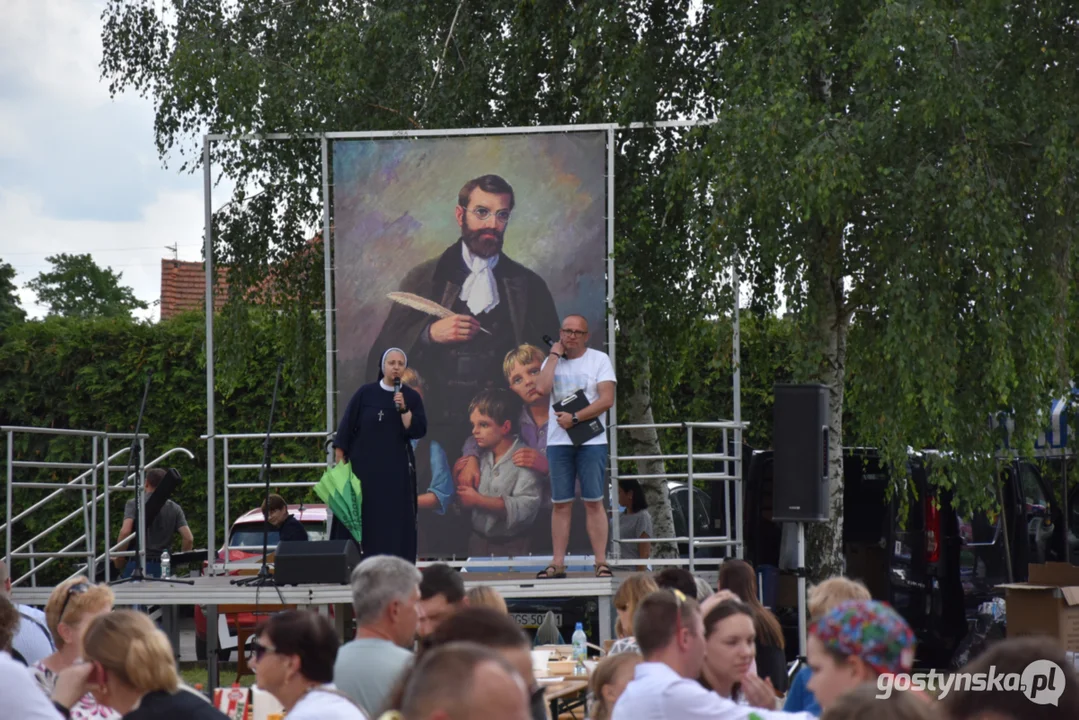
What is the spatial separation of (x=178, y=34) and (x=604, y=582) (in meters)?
8.22

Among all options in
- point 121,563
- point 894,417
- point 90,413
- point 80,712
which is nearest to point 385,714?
point 80,712

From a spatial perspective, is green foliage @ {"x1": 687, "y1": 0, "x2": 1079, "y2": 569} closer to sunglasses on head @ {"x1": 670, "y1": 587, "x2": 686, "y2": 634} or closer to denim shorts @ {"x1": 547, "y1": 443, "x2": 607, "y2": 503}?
denim shorts @ {"x1": 547, "y1": 443, "x2": 607, "y2": 503}

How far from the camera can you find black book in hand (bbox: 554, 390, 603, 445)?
10680 mm

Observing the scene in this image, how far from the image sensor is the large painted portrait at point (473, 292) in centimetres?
1120

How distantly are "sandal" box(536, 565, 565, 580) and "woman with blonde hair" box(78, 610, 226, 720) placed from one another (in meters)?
6.53

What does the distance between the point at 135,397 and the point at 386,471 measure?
793 cm

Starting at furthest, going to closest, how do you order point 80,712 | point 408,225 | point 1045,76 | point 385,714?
point 408,225
point 1045,76
point 80,712
point 385,714

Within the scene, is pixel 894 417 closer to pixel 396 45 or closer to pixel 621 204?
pixel 621 204

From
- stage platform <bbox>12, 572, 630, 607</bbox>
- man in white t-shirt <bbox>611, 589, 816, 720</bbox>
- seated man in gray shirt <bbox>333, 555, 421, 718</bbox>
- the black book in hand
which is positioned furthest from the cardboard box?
seated man in gray shirt <bbox>333, 555, 421, 718</bbox>

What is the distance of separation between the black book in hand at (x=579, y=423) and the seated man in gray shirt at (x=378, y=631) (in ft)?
18.3

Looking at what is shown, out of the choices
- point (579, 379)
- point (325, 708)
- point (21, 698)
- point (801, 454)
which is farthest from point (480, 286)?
point (325, 708)

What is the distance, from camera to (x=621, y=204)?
12188mm

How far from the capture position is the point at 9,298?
106ft

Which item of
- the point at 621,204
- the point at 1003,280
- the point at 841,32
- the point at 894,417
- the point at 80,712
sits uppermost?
the point at 841,32
